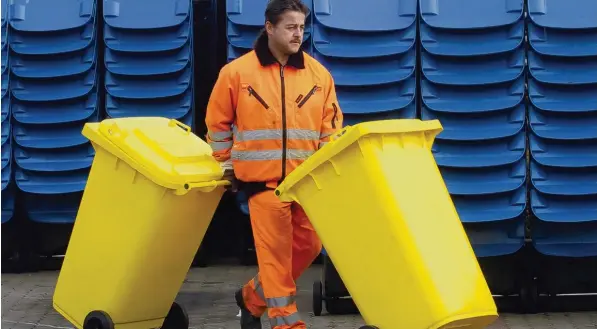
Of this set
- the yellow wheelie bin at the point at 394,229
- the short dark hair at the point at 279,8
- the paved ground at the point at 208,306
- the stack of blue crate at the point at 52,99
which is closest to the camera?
the yellow wheelie bin at the point at 394,229

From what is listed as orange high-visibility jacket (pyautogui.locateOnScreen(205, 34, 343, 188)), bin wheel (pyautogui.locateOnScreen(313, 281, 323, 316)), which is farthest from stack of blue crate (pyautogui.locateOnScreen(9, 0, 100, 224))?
orange high-visibility jacket (pyautogui.locateOnScreen(205, 34, 343, 188))

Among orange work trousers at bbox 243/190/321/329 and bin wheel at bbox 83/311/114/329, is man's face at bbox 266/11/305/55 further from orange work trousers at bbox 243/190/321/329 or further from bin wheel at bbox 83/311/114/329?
bin wheel at bbox 83/311/114/329

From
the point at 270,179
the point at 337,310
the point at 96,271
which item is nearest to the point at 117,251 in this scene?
the point at 96,271

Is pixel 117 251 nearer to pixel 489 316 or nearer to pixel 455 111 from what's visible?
pixel 489 316

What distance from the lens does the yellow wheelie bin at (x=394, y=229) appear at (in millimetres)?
4867

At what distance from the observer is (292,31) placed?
18.1 ft

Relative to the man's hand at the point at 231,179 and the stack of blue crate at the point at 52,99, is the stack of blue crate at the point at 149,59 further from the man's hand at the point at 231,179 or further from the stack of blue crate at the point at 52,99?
the man's hand at the point at 231,179

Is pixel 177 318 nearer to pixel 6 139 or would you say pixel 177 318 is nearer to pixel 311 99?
pixel 311 99

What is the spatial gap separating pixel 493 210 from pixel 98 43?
2595 millimetres

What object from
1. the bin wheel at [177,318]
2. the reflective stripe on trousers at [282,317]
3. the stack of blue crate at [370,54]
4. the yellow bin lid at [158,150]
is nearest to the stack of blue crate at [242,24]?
the stack of blue crate at [370,54]

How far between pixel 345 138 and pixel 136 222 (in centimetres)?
104

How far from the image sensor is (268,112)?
549 cm

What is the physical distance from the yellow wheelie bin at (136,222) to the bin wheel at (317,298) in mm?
1017

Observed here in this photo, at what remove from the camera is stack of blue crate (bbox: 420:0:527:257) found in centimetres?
662
